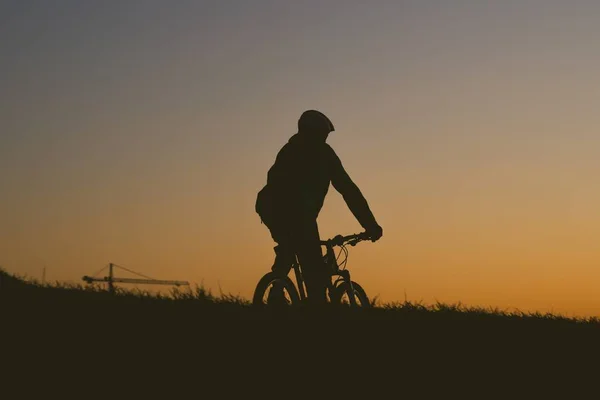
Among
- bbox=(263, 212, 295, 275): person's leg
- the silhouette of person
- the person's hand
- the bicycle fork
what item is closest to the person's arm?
the person's hand

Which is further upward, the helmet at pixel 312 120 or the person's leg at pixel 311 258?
the helmet at pixel 312 120

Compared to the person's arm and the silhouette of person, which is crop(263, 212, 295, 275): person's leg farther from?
the person's arm

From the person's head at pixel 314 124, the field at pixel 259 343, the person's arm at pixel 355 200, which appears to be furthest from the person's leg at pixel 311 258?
the person's head at pixel 314 124

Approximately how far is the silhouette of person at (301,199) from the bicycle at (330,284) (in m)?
0.11

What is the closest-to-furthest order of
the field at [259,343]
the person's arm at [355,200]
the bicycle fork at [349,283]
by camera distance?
the field at [259,343] → the person's arm at [355,200] → the bicycle fork at [349,283]

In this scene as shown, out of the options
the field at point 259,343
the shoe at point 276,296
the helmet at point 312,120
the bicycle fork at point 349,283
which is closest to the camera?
the field at point 259,343

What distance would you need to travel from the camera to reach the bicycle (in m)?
10.8

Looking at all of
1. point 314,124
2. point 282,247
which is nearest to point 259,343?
point 282,247

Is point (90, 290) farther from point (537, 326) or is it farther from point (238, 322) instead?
point (537, 326)

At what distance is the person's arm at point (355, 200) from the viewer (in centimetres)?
1172

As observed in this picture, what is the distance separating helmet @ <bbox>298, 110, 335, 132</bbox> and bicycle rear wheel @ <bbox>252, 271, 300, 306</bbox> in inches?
64.1

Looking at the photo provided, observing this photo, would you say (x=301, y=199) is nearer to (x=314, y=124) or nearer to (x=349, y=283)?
(x=314, y=124)

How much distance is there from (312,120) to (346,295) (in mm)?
2208

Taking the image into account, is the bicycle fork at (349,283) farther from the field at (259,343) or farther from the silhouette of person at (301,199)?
the silhouette of person at (301,199)
